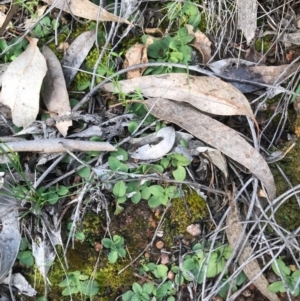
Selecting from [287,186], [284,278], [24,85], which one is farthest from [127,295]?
[24,85]

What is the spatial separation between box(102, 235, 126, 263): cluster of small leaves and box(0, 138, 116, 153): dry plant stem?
30 cm

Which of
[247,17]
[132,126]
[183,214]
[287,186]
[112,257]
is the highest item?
[247,17]

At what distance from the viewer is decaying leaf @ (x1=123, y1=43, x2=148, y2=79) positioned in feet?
5.88

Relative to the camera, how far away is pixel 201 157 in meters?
1.74

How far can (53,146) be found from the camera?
5.48 ft

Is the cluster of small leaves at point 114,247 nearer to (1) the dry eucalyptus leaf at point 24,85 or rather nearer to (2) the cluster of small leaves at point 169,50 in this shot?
(1) the dry eucalyptus leaf at point 24,85

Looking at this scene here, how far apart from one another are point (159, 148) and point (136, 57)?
34cm

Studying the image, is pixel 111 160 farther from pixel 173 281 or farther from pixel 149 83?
pixel 173 281

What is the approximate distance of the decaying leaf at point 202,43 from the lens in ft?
5.95

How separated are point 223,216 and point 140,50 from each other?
65cm

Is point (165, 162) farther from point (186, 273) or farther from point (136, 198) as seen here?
point (186, 273)

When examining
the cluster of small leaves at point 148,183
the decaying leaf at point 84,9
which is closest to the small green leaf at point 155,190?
the cluster of small leaves at point 148,183

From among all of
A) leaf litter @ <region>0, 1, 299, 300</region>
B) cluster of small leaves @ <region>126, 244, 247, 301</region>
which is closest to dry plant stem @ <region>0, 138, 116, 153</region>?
leaf litter @ <region>0, 1, 299, 300</region>

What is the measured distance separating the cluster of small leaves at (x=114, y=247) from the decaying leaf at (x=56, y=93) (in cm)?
40
